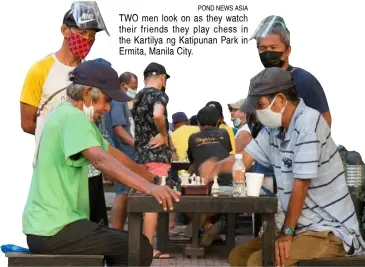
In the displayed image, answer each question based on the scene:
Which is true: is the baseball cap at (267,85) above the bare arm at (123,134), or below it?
above

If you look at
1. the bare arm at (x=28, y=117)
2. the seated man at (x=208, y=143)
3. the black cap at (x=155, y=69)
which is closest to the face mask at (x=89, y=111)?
the bare arm at (x=28, y=117)

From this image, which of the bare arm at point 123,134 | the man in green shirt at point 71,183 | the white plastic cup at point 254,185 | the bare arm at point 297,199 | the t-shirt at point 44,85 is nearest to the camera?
the man in green shirt at point 71,183

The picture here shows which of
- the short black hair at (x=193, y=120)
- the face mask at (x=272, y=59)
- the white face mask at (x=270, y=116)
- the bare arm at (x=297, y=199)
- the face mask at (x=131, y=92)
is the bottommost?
the bare arm at (x=297, y=199)

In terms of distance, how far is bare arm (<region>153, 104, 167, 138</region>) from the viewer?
8023 millimetres

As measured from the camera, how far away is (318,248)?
5453mm

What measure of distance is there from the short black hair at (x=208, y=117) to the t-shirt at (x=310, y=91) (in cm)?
206

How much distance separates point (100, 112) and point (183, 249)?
3334 mm

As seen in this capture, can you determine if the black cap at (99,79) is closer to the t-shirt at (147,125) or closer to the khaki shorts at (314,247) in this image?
the khaki shorts at (314,247)

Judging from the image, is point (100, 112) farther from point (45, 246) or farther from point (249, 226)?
point (249, 226)

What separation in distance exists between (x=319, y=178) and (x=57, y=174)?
5.45 feet

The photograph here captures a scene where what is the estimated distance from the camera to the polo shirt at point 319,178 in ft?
17.9

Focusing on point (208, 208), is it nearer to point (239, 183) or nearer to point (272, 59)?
point (239, 183)

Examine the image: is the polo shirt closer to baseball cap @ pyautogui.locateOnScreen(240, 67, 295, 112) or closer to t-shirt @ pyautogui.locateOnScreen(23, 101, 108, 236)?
baseball cap @ pyautogui.locateOnScreen(240, 67, 295, 112)

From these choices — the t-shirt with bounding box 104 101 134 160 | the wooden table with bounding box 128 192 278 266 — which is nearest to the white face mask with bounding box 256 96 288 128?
the wooden table with bounding box 128 192 278 266
